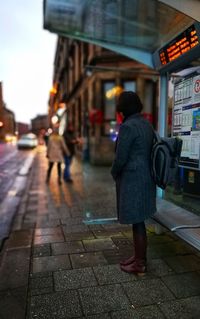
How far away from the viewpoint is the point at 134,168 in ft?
10.9

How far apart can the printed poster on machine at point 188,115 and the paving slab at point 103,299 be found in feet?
6.81

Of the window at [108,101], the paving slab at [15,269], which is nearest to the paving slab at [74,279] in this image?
the paving slab at [15,269]

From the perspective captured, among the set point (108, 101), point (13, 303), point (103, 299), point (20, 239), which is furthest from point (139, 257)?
point (108, 101)

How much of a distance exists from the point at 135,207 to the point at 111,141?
1259cm

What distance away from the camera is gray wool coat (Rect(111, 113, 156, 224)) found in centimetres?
330

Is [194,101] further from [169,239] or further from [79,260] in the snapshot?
[79,260]

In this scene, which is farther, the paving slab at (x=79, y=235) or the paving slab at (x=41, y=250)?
the paving slab at (x=79, y=235)

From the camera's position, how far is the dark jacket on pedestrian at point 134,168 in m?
3.30

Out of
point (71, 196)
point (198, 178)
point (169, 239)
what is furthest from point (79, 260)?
point (71, 196)

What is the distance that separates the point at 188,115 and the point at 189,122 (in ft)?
0.32

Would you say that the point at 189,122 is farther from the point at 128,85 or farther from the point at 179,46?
the point at 128,85

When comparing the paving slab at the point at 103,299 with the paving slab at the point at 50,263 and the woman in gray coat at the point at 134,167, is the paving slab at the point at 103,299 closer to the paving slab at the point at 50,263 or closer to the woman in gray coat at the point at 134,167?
the woman in gray coat at the point at 134,167

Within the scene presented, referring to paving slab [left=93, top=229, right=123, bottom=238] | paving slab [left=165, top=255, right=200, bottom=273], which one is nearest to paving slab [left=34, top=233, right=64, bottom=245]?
paving slab [left=93, top=229, right=123, bottom=238]

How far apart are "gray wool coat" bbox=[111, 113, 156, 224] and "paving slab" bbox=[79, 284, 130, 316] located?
2.29ft
